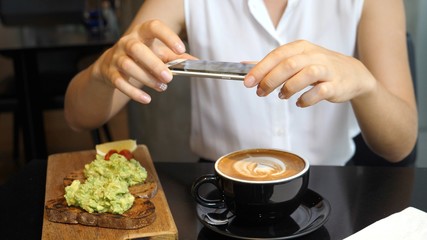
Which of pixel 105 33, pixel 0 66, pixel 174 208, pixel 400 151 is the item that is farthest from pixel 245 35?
pixel 0 66

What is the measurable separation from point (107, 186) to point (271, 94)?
1.81ft

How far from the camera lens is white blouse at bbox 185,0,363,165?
1.28 metres

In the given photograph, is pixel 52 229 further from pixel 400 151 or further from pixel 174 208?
pixel 400 151

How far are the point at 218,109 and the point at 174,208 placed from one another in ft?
1.60

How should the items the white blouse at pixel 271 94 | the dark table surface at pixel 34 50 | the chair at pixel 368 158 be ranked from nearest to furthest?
1. the white blouse at pixel 271 94
2. the chair at pixel 368 158
3. the dark table surface at pixel 34 50

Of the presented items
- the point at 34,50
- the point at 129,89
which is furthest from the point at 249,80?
the point at 34,50

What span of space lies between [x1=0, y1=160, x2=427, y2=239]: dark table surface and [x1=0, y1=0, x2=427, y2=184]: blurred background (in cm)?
67

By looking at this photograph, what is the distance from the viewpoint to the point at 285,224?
824mm

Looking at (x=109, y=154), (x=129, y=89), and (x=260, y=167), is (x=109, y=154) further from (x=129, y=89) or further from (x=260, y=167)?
(x=260, y=167)

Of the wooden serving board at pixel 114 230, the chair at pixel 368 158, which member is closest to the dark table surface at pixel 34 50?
the chair at pixel 368 158

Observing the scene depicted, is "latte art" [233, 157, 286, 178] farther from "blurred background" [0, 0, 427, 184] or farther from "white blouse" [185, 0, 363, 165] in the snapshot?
"blurred background" [0, 0, 427, 184]

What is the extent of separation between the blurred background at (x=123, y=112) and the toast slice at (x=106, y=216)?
1027 millimetres

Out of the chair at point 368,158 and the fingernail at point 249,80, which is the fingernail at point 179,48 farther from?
the chair at point 368,158

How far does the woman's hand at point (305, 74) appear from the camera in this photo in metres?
0.85
